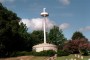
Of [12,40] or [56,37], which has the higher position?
[56,37]

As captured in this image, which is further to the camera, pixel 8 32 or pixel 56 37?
pixel 56 37

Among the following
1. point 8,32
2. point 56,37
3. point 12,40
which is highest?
point 56,37

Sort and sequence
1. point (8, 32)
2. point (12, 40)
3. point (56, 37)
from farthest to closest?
1. point (56, 37)
2. point (12, 40)
3. point (8, 32)

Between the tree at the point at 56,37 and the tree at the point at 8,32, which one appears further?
the tree at the point at 56,37

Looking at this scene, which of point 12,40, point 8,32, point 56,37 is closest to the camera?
point 8,32

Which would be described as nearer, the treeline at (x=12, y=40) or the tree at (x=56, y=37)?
the treeline at (x=12, y=40)

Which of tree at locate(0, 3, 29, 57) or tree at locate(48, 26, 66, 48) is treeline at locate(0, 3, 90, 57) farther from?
tree at locate(48, 26, 66, 48)

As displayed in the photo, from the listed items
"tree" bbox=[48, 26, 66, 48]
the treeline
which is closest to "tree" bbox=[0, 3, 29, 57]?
the treeline

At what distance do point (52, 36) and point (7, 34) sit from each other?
151 ft

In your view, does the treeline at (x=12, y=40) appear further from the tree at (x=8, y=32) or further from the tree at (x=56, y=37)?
the tree at (x=56, y=37)

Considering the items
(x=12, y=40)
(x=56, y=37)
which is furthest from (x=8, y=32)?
(x=56, y=37)

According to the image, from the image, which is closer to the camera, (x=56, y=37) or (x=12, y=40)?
(x=12, y=40)

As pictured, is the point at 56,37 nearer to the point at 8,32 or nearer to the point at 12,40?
the point at 12,40

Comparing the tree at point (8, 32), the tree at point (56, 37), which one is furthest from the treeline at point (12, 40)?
the tree at point (56, 37)
